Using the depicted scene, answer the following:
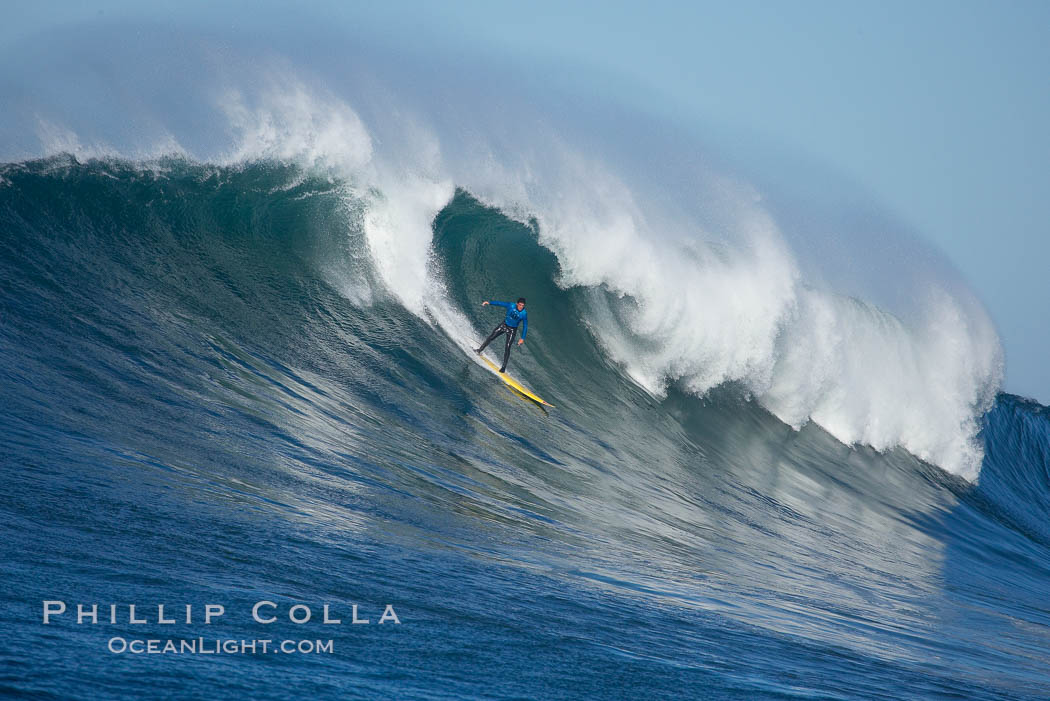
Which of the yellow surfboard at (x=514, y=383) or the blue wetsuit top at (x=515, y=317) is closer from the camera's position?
the yellow surfboard at (x=514, y=383)

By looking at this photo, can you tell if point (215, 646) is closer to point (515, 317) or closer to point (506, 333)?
point (515, 317)

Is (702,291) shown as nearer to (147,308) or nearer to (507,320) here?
(507,320)

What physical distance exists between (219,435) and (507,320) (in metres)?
5.45

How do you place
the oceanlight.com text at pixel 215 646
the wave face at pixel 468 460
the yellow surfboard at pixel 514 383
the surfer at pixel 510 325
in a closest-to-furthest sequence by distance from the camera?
the oceanlight.com text at pixel 215 646 → the wave face at pixel 468 460 → the yellow surfboard at pixel 514 383 → the surfer at pixel 510 325

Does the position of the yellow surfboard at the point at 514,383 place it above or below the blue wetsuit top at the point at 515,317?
below

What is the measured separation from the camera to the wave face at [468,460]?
144 inches

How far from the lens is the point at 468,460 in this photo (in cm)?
729

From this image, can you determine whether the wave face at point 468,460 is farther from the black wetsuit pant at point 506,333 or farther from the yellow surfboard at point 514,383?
the black wetsuit pant at point 506,333

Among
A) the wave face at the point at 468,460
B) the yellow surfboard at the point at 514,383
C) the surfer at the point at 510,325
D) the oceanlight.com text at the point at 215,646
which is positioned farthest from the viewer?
the surfer at the point at 510,325

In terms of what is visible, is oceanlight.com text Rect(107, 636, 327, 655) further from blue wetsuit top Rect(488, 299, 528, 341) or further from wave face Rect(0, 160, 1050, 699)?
blue wetsuit top Rect(488, 299, 528, 341)

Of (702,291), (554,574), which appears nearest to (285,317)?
(554,574)

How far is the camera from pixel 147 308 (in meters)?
8.13

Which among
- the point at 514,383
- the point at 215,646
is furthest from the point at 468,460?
the point at 215,646

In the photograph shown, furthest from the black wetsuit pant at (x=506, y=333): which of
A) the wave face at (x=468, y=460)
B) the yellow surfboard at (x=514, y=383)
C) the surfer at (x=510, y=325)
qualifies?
the wave face at (x=468, y=460)
